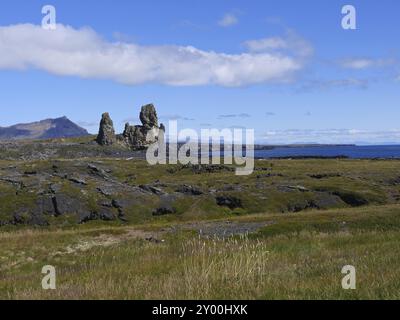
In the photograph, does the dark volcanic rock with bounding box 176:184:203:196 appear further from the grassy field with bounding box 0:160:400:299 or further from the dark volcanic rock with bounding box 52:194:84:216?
the dark volcanic rock with bounding box 52:194:84:216

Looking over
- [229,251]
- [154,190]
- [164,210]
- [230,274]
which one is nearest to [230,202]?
[164,210]

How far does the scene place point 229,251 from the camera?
Answer: 1828 cm

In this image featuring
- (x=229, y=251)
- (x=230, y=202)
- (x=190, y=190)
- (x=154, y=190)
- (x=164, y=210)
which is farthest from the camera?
(x=190, y=190)

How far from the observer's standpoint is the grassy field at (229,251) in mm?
11205

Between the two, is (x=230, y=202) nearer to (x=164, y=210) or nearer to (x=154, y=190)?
(x=164, y=210)

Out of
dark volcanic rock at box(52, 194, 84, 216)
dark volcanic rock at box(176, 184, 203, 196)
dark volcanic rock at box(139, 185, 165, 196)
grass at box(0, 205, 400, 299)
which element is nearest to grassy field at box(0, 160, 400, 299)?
grass at box(0, 205, 400, 299)

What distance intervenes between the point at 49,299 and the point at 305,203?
58145 mm

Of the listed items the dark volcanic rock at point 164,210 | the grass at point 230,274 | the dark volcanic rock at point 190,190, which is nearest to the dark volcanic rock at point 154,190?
the dark volcanic rock at point 190,190

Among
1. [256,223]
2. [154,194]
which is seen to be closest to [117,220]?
[154,194]

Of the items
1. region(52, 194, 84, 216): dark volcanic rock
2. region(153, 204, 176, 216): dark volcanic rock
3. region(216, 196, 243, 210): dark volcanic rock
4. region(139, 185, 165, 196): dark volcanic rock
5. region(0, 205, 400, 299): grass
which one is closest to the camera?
region(0, 205, 400, 299): grass

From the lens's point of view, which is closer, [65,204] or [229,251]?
[229,251]

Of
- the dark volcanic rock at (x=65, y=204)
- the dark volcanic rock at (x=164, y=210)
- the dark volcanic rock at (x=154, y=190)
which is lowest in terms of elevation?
the dark volcanic rock at (x=164, y=210)

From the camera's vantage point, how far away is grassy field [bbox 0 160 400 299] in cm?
1121

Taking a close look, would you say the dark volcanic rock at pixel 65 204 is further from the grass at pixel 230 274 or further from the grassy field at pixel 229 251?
the grass at pixel 230 274
